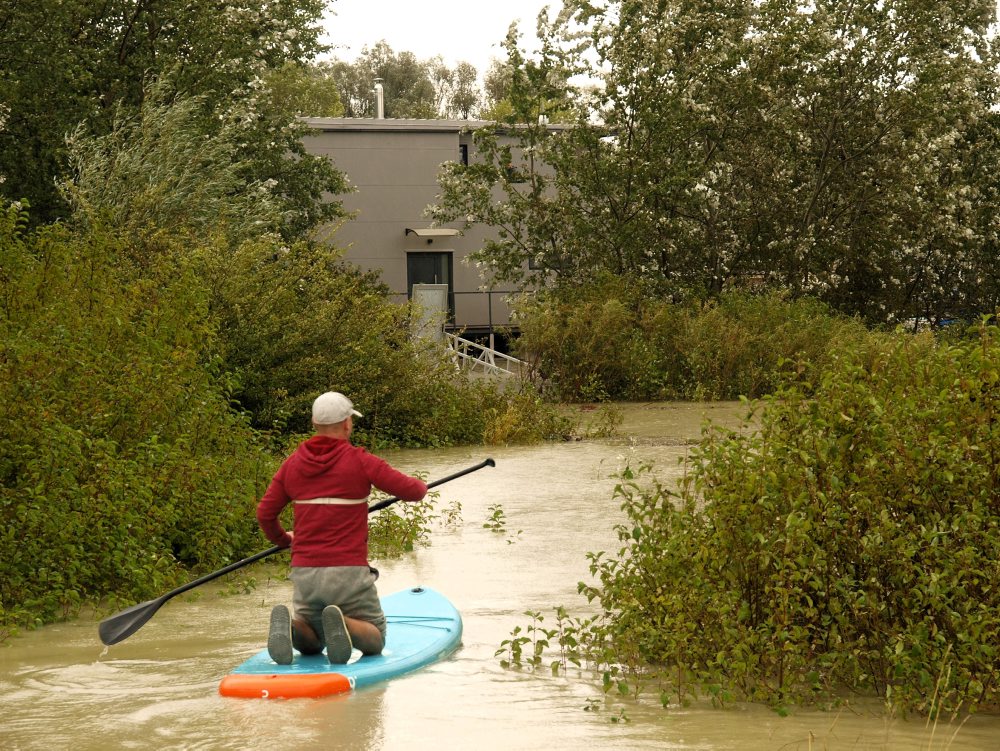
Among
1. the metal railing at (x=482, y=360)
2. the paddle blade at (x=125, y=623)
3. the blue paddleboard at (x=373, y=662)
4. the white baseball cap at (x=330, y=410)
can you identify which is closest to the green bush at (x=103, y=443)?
the paddle blade at (x=125, y=623)

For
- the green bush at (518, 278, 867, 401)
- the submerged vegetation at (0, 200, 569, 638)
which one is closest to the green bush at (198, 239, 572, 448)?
the submerged vegetation at (0, 200, 569, 638)

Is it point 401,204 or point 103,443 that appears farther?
point 401,204

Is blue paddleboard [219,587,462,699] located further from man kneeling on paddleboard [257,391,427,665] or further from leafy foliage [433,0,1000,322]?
leafy foliage [433,0,1000,322]

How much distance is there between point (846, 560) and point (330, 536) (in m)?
2.52

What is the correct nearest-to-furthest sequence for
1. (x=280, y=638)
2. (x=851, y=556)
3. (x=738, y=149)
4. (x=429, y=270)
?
(x=851, y=556), (x=280, y=638), (x=738, y=149), (x=429, y=270)

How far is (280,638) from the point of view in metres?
6.78

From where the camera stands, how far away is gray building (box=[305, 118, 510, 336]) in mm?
36344

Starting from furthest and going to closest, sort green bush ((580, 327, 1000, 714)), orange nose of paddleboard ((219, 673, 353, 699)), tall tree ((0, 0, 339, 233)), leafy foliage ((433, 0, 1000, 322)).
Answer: leafy foliage ((433, 0, 1000, 322)) < tall tree ((0, 0, 339, 233)) < orange nose of paddleboard ((219, 673, 353, 699)) < green bush ((580, 327, 1000, 714))

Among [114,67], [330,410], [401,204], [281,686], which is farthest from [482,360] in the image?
[281,686]

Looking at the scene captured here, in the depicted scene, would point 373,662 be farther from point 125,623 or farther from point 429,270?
point 429,270

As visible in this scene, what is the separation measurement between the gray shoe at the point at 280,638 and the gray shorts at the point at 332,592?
18cm

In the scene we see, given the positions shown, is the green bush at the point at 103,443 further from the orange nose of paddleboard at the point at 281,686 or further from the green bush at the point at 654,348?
the green bush at the point at 654,348

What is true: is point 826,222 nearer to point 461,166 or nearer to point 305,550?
point 461,166

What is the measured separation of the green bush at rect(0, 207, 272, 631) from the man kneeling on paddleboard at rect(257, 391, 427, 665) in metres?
1.87
